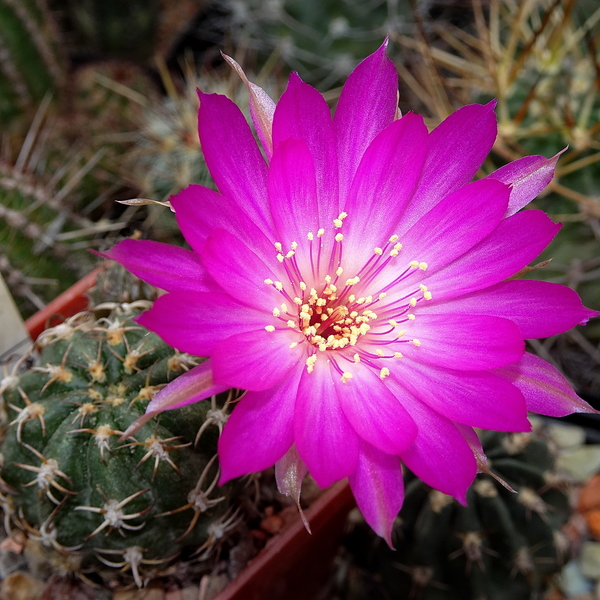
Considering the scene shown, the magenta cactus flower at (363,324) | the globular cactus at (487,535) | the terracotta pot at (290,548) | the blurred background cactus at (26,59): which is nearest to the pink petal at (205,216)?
the magenta cactus flower at (363,324)

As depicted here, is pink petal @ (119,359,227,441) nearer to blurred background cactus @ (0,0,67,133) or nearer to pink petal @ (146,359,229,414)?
pink petal @ (146,359,229,414)

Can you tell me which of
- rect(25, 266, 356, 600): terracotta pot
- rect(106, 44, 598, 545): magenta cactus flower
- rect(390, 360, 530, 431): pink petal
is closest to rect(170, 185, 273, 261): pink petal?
rect(106, 44, 598, 545): magenta cactus flower

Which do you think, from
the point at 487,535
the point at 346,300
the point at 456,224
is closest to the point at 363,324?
the point at 346,300

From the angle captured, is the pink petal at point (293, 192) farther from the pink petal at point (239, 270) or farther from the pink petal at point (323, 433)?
the pink petal at point (323, 433)

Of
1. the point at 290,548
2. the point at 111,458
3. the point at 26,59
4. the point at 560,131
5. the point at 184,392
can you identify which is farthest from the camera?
the point at 26,59

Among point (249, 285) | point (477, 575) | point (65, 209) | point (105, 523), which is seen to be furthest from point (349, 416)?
point (65, 209)

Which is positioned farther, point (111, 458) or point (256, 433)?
point (111, 458)

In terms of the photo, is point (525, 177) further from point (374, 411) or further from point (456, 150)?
point (374, 411)
